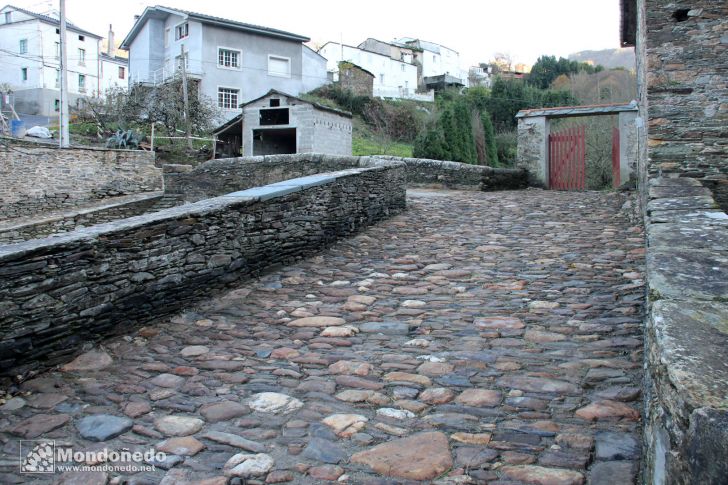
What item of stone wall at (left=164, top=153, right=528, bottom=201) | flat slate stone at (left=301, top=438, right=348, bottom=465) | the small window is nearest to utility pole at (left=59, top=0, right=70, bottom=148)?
the small window

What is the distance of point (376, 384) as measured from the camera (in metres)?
3.18

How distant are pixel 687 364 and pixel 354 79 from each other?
41.3m

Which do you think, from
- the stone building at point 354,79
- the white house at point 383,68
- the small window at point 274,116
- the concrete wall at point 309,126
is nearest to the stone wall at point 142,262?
the concrete wall at point 309,126

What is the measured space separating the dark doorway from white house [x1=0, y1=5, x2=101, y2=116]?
22.7m

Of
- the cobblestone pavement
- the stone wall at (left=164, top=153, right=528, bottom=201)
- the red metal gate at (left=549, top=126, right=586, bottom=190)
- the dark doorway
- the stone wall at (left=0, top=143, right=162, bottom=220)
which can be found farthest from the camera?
the dark doorway

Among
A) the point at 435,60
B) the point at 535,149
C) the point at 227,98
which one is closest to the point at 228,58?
the point at 227,98

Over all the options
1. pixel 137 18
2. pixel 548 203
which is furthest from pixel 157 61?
pixel 548 203

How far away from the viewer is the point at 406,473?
2.29 m

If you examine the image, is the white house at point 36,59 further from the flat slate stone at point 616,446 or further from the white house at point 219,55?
the flat slate stone at point 616,446

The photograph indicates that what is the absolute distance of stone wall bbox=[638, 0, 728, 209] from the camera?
21.7 feet

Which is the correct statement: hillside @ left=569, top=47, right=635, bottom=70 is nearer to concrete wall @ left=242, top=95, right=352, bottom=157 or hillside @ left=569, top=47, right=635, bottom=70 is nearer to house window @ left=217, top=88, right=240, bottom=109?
house window @ left=217, top=88, right=240, bottom=109

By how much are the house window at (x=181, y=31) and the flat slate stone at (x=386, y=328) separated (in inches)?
1281

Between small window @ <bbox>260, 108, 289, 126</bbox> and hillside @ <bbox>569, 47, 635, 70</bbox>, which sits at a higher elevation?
hillside @ <bbox>569, 47, 635, 70</bbox>

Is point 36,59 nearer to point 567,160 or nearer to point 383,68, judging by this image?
point 383,68
